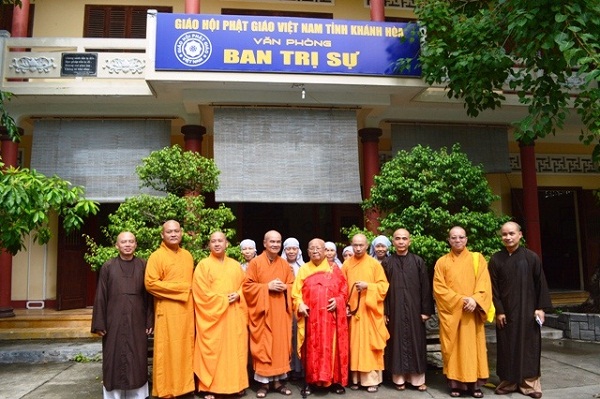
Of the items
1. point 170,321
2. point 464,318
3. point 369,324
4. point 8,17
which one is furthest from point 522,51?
point 8,17

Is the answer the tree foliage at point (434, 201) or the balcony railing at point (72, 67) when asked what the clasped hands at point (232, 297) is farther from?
the balcony railing at point (72, 67)

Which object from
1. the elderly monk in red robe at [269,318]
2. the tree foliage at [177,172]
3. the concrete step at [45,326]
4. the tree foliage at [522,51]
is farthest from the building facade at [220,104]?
the elderly monk in red robe at [269,318]

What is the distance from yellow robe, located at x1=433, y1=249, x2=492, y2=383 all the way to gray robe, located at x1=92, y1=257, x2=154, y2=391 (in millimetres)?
2933

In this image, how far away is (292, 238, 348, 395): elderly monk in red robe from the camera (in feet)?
15.2

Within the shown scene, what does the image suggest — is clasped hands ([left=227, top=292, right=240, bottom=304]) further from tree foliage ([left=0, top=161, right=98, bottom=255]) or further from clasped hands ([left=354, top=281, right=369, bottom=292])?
tree foliage ([left=0, top=161, right=98, bottom=255])

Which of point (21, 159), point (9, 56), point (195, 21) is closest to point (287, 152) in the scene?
point (195, 21)

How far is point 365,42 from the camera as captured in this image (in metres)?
7.29

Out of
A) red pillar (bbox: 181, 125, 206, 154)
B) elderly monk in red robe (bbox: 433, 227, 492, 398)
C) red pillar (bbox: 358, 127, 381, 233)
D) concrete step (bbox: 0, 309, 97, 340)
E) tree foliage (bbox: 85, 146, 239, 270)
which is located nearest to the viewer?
elderly monk in red robe (bbox: 433, 227, 492, 398)

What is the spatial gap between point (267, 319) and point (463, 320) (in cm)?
194

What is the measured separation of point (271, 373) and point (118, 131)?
5.23 metres

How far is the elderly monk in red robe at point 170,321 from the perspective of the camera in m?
4.51

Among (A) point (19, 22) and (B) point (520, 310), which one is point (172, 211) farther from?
(A) point (19, 22)

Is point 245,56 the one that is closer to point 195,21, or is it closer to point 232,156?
point 195,21

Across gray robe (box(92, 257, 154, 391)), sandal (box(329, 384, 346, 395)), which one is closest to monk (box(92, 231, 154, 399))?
gray robe (box(92, 257, 154, 391))
